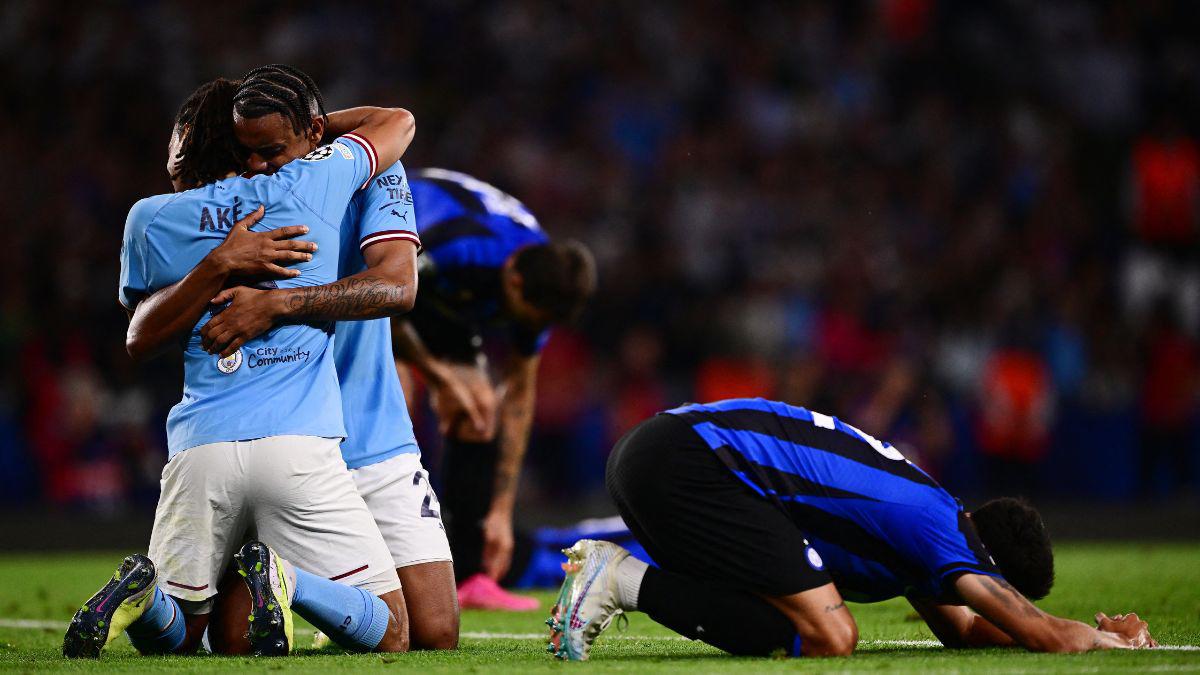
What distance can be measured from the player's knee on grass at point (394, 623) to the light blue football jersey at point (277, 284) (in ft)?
1.94

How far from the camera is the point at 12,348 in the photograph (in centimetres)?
1414

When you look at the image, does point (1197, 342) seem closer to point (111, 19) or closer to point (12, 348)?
point (12, 348)

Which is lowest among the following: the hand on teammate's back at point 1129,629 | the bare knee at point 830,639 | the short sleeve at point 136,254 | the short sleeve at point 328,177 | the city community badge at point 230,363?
the bare knee at point 830,639

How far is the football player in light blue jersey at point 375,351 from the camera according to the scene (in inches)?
190

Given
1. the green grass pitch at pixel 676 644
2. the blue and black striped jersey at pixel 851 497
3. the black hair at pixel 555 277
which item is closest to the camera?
the green grass pitch at pixel 676 644

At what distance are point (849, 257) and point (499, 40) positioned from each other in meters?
5.25

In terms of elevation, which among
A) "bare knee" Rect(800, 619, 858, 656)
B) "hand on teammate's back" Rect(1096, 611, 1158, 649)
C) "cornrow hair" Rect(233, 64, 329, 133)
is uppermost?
"cornrow hair" Rect(233, 64, 329, 133)

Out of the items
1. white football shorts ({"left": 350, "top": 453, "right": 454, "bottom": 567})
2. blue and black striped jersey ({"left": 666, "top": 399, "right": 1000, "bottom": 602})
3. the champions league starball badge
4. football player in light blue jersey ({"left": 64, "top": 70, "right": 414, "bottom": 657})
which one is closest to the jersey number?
white football shorts ({"left": 350, "top": 453, "right": 454, "bottom": 567})

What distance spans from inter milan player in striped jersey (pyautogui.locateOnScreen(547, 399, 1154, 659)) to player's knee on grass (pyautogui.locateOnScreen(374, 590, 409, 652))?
549 mm

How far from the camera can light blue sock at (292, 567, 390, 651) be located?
4602 millimetres

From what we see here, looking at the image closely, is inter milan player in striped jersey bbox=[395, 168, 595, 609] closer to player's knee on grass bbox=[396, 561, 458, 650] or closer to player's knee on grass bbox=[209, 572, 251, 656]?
player's knee on grass bbox=[396, 561, 458, 650]

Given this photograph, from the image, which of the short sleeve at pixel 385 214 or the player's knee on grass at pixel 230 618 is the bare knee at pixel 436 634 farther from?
the short sleeve at pixel 385 214

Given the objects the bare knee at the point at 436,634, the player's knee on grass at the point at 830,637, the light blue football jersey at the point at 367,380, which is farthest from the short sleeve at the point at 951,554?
the light blue football jersey at the point at 367,380

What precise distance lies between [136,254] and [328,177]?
678 millimetres
